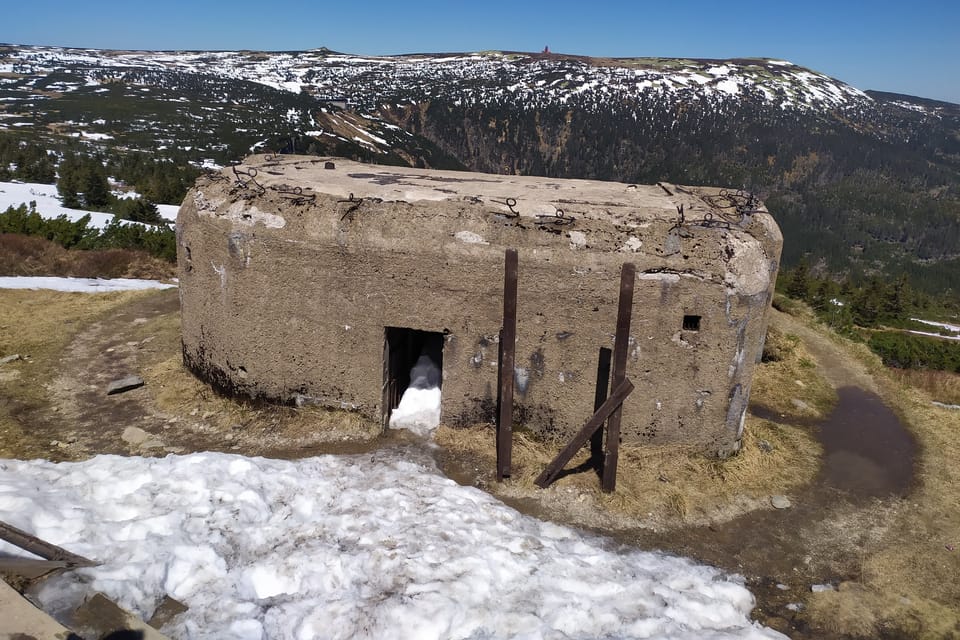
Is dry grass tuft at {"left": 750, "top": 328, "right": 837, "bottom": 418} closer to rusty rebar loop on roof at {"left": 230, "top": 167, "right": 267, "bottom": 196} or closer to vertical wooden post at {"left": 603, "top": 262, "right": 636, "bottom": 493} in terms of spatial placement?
vertical wooden post at {"left": 603, "top": 262, "right": 636, "bottom": 493}

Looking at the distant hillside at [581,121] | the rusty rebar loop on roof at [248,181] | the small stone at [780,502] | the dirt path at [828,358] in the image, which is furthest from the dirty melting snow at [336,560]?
the distant hillside at [581,121]

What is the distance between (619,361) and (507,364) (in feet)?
4.29

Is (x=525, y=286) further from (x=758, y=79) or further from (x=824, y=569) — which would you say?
(x=758, y=79)

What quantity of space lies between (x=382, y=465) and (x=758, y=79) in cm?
18262

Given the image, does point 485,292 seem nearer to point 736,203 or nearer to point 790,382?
point 736,203

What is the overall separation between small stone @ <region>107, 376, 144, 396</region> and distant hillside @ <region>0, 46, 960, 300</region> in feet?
214

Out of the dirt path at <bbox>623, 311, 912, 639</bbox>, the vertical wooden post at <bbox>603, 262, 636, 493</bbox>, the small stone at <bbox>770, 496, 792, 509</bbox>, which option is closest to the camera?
the dirt path at <bbox>623, 311, 912, 639</bbox>

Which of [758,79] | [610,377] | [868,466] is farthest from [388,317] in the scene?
[758,79]

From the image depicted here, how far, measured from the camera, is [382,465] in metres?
7.53

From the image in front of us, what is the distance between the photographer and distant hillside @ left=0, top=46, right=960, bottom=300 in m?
91.4

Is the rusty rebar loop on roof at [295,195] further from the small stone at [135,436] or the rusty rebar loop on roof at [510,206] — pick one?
the small stone at [135,436]

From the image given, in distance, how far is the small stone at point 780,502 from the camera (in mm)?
7418

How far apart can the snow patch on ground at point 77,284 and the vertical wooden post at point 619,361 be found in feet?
41.4

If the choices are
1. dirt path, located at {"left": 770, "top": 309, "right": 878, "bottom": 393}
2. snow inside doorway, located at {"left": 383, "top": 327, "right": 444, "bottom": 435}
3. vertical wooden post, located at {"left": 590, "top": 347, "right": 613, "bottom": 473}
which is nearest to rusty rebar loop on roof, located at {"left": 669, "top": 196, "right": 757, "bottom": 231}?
vertical wooden post, located at {"left": 590, "top": 347, "right": 613, "bottom": 473}
